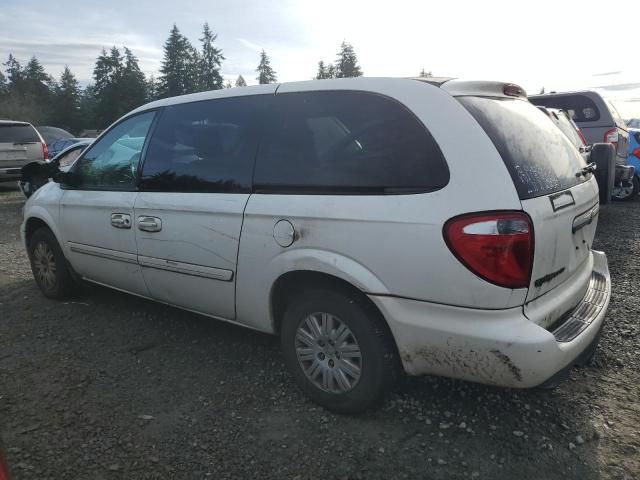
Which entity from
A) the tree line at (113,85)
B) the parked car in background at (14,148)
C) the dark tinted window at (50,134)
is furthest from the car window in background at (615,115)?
the tree line at (113,85)

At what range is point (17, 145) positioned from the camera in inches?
490

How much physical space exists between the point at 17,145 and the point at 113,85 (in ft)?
187

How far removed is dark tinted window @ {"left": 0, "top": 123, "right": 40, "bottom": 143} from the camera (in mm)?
12336

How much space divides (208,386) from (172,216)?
1118 millimetres

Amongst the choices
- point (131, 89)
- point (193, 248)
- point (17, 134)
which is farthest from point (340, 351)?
point (131, 89)

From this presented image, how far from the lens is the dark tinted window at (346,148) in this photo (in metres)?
2.34

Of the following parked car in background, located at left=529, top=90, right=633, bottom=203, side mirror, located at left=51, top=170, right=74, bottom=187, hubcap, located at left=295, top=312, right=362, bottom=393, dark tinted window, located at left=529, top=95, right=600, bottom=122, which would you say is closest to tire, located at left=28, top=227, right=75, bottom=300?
side mirror, located at left=51, top=170, right=74, bottom=187

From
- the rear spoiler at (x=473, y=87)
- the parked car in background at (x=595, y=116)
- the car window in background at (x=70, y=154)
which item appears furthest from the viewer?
the car window in background at (x=70, y=154)

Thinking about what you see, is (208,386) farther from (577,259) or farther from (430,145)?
(577,259)

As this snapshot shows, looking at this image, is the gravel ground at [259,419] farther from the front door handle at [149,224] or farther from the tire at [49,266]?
the front door handle at [149,224]

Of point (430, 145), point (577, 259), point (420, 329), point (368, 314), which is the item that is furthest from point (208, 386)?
point (577, 259)

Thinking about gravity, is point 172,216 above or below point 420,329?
above

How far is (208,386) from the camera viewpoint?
3.10 metres

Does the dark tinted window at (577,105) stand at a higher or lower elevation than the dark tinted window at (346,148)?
higher
